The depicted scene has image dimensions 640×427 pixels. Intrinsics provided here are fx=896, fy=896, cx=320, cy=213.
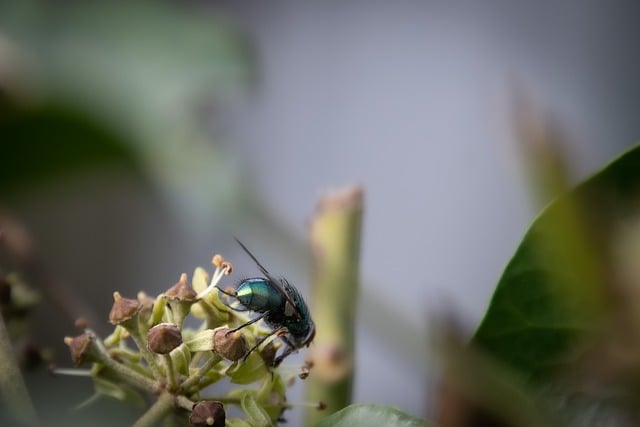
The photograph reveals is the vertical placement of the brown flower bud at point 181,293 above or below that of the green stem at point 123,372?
above

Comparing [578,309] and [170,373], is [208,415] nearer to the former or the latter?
[170,373]

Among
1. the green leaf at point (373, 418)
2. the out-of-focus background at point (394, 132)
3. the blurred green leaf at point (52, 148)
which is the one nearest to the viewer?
the green leaf at point (373, 418)

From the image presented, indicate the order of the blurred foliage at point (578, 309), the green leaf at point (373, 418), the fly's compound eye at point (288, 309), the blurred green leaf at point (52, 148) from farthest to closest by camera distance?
the blurred green leaf at point (52, 148) → the fly's compound eye at point (288, 309) → the green leaf at point (373, 418) → the blurred foliage at point (578, 309)

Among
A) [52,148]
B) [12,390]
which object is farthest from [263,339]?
[52,148]

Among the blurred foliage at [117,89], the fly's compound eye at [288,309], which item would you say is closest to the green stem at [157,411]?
the fly's compound eye at [288,309]

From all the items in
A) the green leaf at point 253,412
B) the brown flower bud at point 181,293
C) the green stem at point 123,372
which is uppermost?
the brown flower bud at point 181,293

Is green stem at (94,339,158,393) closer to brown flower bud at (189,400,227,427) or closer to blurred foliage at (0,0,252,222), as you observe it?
brown flower bud at (189,400,227,427)

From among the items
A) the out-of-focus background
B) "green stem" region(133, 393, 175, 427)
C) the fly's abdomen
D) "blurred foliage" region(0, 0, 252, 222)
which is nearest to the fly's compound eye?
the fly's abdomen

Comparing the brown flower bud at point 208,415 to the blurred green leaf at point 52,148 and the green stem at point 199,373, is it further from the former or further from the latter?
the blurred green leaf at point 52,148
